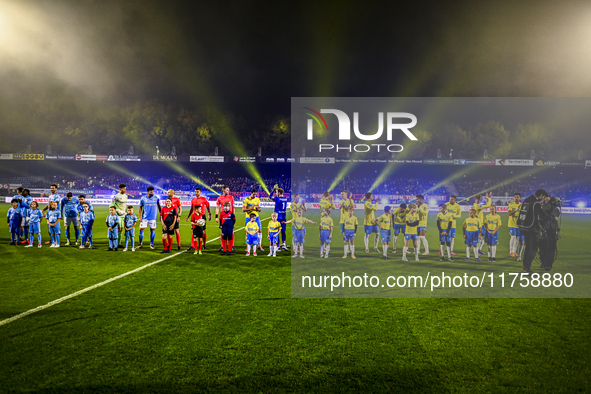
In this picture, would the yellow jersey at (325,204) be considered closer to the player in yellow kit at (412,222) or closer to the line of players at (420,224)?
the line of players at (420,224)

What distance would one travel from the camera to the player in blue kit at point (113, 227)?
398 inches

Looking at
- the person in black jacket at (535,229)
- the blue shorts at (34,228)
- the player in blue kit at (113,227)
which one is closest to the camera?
the person in black jacket at (535,229)

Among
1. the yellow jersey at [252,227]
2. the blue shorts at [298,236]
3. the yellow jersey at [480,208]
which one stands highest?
the yellow jersey at [480,208]

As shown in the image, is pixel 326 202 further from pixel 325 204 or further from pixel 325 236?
pixel 325 236

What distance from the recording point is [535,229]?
7.41m

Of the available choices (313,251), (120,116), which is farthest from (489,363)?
(120,116)

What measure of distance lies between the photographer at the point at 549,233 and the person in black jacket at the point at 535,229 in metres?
0.13

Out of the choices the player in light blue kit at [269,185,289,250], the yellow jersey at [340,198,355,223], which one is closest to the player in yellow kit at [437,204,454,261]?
the yellow jersey at [340,198,355,223]

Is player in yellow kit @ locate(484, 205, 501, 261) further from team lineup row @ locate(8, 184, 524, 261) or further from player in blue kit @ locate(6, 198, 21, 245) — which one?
player in blue kit @ locate(6, 198, 21, 245)

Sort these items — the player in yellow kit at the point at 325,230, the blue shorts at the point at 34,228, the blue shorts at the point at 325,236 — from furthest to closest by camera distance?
1. the blue shorts at the point at 34,228
2. the blue shorts at the point at 325,236
3. the player in yellow kit at the point at 325,230

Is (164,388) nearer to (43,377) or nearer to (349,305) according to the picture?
(43,377)

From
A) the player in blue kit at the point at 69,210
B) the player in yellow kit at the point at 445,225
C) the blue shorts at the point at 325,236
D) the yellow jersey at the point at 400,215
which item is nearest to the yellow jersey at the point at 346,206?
the blue shorts at the point at 325,236

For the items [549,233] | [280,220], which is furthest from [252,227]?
[549,233]

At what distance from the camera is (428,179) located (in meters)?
43.3
